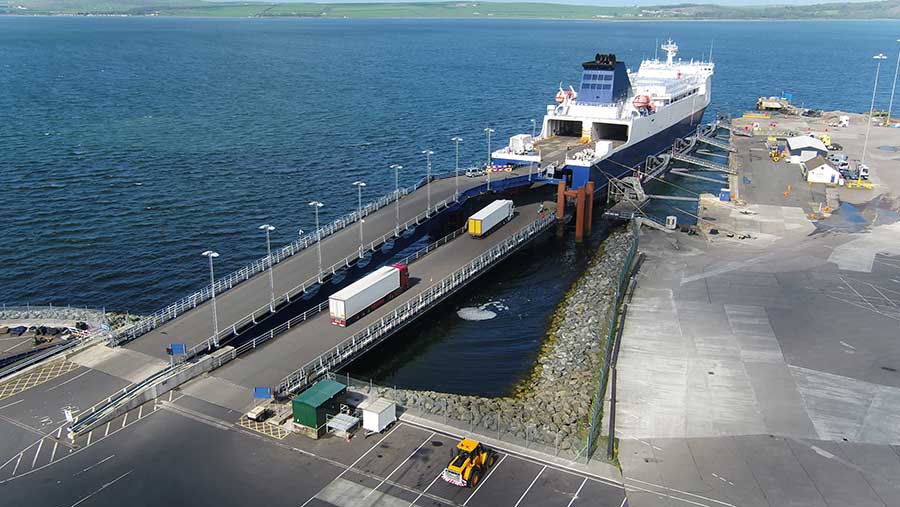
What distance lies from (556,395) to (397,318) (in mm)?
13497

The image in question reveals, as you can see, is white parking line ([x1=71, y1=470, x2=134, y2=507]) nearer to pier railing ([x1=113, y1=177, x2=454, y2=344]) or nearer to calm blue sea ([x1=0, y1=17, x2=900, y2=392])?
pier railing ([x1=113, y1=177, x2=454, y2=344])

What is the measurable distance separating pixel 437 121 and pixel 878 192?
76.9m

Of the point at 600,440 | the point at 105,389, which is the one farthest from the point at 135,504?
the point at 600,440

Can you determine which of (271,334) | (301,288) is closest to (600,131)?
(301,288)

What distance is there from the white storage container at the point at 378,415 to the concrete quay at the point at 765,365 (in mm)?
12362

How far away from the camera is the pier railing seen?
1842 inches

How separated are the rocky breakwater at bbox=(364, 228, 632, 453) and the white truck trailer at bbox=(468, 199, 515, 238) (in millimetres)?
12804

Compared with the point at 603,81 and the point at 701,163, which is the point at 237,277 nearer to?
the point at 603,81

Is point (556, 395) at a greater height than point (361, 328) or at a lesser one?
lesser

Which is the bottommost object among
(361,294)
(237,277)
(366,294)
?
(237,277)

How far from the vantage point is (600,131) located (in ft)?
323

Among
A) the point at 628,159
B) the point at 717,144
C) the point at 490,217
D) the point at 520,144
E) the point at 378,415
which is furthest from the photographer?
the point at 717,144

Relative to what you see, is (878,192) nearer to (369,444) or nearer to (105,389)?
(369,444)

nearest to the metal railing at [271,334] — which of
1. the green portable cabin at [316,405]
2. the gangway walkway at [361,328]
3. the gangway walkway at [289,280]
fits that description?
the gangway walkway at [361,328]
